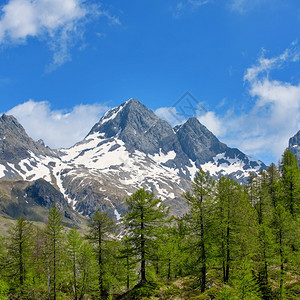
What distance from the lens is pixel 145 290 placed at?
2888cm

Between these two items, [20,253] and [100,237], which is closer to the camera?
[20,253]

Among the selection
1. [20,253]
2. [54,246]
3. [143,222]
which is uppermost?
[143,222]

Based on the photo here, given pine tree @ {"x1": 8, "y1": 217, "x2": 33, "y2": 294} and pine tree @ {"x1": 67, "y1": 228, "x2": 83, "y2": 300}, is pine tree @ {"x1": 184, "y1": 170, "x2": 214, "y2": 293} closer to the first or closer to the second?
pine tree @ {"x1": 67, "y1": 228, "x2": 83, "y2": 300}

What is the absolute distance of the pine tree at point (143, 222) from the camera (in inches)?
1200

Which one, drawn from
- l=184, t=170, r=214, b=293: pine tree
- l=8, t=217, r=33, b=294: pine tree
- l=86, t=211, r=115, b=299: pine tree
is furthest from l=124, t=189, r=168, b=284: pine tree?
l=8, t=217, r=33, b=294: pine tree

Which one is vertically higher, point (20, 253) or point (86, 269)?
point (20, 253)

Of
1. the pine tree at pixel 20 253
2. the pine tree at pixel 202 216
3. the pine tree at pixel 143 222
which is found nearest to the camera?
the pine tree at pixel 202 216

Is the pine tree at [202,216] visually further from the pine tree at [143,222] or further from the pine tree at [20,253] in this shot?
the pine tree at [20,253]

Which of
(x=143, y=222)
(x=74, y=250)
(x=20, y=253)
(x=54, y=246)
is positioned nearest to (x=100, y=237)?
(x=74, y=250)

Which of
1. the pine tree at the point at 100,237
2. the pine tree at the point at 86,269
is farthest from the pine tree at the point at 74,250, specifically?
the pine tree at the point at 100,237

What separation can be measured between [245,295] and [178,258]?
24.0 metres

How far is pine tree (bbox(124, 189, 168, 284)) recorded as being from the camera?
30484mm

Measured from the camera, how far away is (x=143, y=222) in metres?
30.9

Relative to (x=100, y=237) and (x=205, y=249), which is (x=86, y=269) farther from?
(x=205, y=249)
